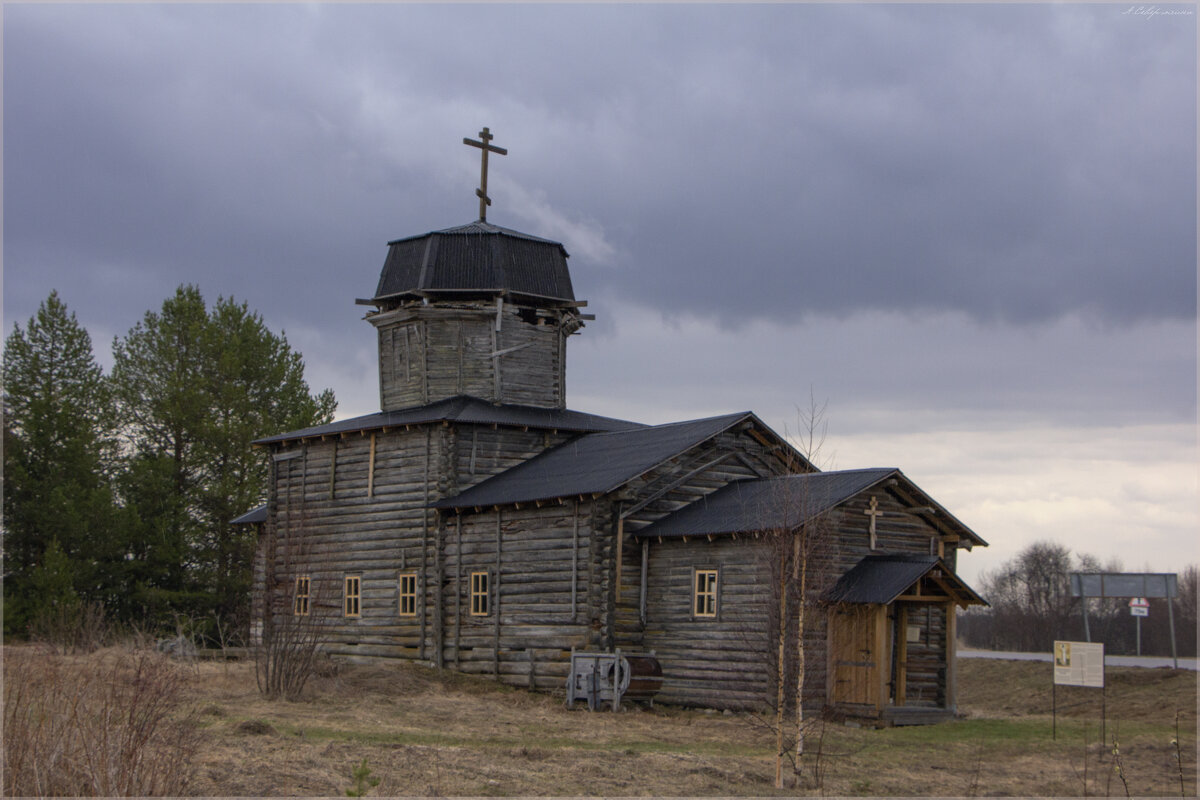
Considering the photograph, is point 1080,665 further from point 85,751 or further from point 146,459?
point 146,459

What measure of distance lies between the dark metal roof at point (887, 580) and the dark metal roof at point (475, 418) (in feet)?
32.9

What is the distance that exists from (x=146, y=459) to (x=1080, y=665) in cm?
3754

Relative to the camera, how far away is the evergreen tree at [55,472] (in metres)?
45.9

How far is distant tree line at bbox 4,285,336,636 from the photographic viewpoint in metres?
46.4

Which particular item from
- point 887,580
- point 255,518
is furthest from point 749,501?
point 255,518

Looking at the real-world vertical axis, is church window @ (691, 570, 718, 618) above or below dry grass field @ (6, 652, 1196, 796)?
above

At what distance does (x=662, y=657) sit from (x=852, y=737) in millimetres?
5992

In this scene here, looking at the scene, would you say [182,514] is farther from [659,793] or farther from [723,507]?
[659,793]

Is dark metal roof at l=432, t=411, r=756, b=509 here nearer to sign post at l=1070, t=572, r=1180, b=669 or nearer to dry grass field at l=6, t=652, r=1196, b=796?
dry grass field at l=6, t=652, r=1196, b=796

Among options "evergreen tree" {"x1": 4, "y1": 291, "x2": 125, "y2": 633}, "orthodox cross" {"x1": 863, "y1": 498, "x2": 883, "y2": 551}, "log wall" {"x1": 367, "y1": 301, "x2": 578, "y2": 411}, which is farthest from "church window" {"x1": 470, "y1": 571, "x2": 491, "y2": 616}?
"evergreen tree" {"x1": 4, "y1": 291, "x2": 125, "y2": 633}

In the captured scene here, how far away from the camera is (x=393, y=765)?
15531 millimetres

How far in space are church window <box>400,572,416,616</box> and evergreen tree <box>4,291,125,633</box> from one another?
1867 centimetres

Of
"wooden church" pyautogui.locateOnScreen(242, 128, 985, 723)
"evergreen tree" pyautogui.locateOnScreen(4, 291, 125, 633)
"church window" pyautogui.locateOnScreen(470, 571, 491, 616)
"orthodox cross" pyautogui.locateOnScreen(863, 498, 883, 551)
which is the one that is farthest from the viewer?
"evergreen tree" pyautogui.locateOnScreen(4, 291, 125, 633)

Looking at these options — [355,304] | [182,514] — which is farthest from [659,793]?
[182,514]
